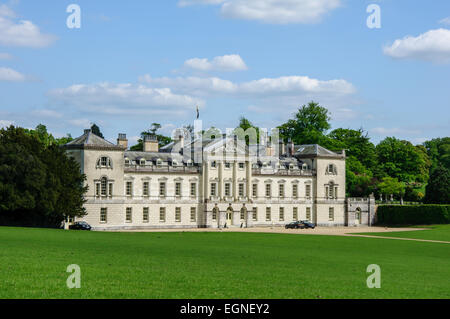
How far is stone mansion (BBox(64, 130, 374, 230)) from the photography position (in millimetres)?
67562

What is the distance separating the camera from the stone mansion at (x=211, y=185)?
67.6 m

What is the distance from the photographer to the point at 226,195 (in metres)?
76.4

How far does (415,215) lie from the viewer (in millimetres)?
83875

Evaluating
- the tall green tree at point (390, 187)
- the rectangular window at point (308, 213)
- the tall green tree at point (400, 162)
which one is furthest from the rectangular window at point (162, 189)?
the tall green tree at point (400, 162)

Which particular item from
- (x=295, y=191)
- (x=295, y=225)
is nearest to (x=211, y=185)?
(x=295, y=225)

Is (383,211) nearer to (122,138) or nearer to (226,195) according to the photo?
(226,195)

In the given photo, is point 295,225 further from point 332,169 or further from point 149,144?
point 149,144

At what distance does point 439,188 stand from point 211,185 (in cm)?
3475

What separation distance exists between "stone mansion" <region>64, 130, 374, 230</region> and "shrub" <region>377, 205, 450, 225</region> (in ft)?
7.40

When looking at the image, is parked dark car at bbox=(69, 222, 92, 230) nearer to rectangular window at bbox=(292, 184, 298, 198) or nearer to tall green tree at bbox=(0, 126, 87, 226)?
tall green tree at bbox=(0, 126, 87, 226)

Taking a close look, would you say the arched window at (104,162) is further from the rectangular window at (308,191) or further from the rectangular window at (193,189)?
the rectangular window at (308,191)

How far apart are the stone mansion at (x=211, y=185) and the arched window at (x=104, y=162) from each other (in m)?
0.10
